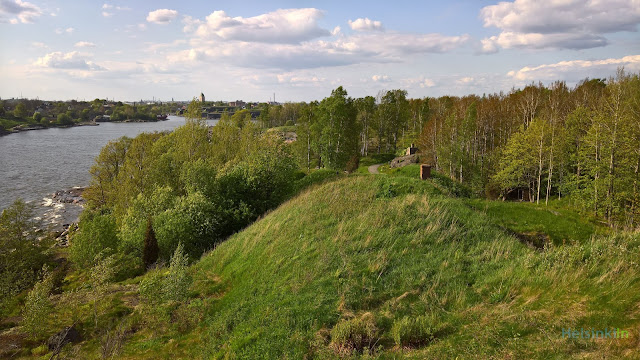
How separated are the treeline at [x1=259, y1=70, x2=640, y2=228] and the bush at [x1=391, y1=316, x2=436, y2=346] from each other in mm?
24972

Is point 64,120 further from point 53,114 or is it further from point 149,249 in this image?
point 149,249

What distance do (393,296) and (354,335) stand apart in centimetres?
230

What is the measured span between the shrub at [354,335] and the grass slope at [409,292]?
32mm

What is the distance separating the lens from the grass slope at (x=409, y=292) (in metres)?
7.89

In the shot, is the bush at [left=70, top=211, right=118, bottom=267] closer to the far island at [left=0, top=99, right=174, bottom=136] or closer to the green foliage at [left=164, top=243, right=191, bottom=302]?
the green foliage at [left=164, top=243, right=191, bottom=302]

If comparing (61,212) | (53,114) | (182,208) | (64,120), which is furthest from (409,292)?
(53,114)

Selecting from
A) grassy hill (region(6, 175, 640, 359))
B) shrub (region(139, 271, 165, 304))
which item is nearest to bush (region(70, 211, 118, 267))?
grassy hill (region(6, 175, 640, 359))

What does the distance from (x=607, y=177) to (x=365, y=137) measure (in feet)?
133

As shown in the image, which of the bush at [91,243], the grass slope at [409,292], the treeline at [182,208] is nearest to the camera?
the grass slope at [409,292]

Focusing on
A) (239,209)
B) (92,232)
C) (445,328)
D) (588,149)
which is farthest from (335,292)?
(588,149)

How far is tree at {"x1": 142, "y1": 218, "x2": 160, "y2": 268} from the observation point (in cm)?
2358

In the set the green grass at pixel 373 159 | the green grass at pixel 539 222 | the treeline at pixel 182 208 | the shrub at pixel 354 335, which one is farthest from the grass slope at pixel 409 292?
the green grass at pixel 373 159

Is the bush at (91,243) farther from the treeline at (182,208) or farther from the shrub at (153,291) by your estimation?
the shrub at (153,291)

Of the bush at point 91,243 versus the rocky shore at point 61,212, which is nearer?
the bush at point 91,243
